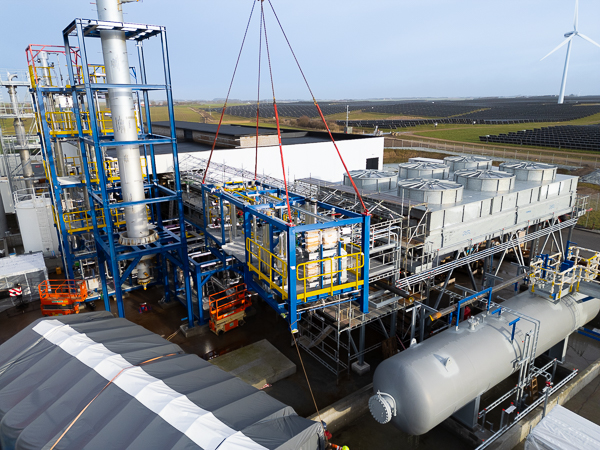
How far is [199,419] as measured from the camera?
8.27 metres

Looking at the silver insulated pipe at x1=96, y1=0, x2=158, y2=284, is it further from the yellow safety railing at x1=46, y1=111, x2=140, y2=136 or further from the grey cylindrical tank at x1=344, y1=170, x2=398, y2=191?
the grey cylindrical tank at x1=344, y1=170, x2=398, y2=191

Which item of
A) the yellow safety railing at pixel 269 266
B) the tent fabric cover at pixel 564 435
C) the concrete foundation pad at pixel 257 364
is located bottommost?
the concrete foundation pad at pixel 257 364

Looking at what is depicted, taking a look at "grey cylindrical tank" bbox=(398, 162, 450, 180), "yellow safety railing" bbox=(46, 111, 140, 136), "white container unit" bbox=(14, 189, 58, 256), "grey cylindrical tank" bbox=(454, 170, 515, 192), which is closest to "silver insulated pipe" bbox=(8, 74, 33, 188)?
"white container unit" bbox=(14, 189, 58, 256)

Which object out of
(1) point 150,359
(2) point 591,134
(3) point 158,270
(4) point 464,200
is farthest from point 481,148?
(1) point 150,359

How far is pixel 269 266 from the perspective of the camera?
469 inches

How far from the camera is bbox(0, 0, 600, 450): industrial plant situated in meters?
9.20

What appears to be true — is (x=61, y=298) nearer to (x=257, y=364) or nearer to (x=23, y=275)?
(x=23, y=275)

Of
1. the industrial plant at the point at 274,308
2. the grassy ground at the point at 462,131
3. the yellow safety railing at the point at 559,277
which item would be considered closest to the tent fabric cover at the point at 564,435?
the industrial plant at the point at 274,308

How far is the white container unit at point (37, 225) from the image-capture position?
23.6 m

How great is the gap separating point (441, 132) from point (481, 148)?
86.7 feet

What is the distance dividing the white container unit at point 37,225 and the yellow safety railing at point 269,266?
16.6 metres

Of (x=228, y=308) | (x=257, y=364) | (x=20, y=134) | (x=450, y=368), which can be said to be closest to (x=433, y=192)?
(x=450, y=368)

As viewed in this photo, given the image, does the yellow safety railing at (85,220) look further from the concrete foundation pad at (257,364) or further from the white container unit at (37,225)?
the concrete foundation pad at (257,364)

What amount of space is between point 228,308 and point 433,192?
404 inches
